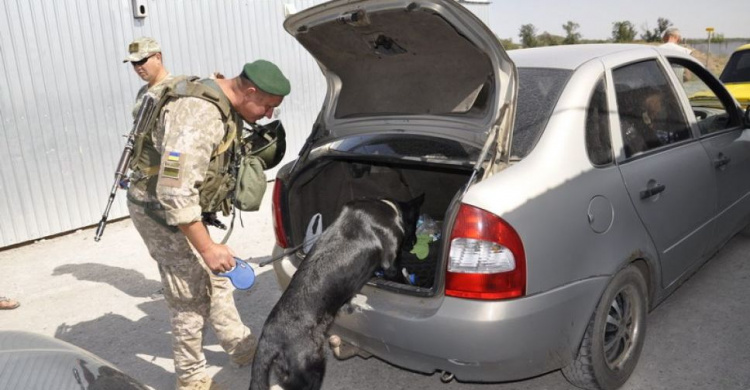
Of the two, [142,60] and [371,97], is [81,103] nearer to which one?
[142,60]

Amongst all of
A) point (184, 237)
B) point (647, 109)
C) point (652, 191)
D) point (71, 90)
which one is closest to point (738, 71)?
point (647, 109)

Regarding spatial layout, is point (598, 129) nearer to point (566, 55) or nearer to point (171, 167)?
point (566, 55)

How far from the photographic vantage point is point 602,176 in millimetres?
2633

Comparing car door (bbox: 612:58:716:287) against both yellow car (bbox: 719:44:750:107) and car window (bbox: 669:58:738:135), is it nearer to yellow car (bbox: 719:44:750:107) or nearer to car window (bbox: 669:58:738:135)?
car window (bbox: 669:58:738:135)

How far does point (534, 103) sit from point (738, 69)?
6.61 meters

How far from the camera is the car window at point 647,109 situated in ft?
9.75

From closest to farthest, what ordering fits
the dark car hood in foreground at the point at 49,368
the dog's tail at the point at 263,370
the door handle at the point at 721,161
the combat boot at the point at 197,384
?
the dark car hood in foreground at the point at 49,368 < the dog's tail at the point at 263,370 < the combat boot at the point at 197,384 < the door handle at the point at 721,161

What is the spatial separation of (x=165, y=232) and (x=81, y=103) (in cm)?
436

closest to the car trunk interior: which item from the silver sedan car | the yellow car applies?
the silver sedan car

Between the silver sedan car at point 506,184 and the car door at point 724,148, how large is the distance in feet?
0.07

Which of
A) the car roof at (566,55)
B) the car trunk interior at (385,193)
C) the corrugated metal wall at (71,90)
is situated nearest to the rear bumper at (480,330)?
the car trunk interior at (385,193)

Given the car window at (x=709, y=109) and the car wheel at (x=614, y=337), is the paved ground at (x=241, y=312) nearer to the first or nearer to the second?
the car wheel at (x=614, y=337)

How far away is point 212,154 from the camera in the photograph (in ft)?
9.06

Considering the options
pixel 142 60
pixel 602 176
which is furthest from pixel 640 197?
pixel 142 60
